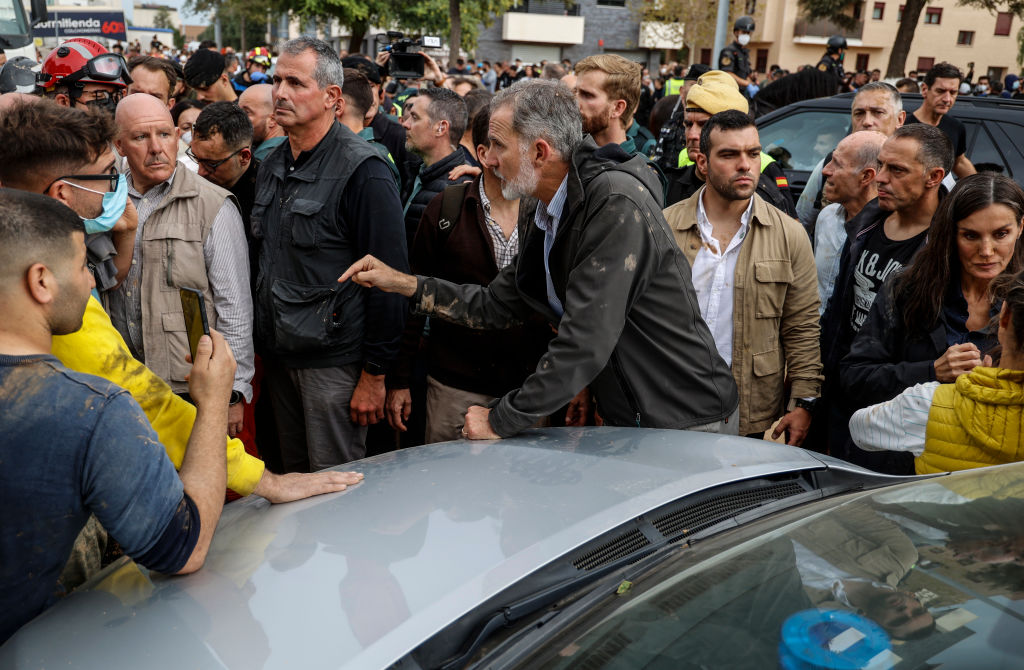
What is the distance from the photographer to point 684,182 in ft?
14.5

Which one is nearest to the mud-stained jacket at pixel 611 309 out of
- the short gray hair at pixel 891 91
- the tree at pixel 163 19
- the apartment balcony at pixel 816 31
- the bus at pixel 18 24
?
the short gray hair at pixel 891 91

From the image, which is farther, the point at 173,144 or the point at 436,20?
the point at 436,20

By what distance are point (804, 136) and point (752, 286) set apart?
4.81 meters

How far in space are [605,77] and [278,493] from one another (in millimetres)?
3180

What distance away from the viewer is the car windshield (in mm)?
1301

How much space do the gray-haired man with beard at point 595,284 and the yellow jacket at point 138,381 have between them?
676mm

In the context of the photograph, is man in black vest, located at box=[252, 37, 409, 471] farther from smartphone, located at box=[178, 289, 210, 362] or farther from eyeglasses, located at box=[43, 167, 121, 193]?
smartphone, located at box=[178, 289, 210, 362]

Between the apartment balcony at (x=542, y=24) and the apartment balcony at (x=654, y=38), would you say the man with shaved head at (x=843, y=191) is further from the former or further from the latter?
the apartment balcony at (x=542, y=24)

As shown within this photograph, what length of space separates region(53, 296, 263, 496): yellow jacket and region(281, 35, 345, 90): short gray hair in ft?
5.81

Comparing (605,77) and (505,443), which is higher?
(605,77)

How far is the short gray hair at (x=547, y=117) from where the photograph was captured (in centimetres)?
255

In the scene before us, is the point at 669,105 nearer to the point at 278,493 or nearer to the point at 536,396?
the point at 536,396

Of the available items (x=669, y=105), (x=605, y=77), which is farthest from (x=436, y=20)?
(x=605, y=77)

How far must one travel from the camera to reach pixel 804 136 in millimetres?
7512
